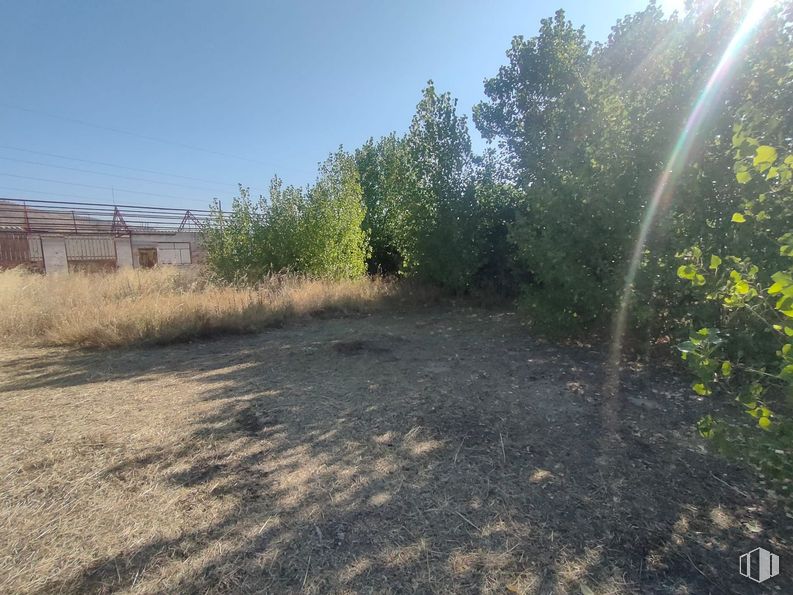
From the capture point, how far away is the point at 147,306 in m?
6.03

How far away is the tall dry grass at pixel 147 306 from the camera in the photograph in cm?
540

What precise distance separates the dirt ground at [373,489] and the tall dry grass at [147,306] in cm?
176

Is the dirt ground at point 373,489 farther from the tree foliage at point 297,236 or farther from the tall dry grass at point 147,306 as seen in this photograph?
the tree foliage at point 297,236

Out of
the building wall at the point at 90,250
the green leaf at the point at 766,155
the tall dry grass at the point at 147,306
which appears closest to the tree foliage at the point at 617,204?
the green leaf at the point at 766,155

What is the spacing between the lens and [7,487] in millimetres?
2088

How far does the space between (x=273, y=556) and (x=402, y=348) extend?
3387 mm

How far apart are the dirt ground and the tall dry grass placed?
1.76 meters

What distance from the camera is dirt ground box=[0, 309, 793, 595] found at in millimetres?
1564

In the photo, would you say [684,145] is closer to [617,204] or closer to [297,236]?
[617,204]

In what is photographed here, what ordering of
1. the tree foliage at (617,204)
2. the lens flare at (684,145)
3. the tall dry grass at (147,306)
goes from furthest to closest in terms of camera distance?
the tall dry grass at (147,306) → the lens flare at (684,145) → the tree foliage at (617,204)

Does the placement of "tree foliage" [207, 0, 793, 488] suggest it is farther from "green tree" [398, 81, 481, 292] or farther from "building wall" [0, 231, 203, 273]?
"building wall" [0, 231, 203, 273]

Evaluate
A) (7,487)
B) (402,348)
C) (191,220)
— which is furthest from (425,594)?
(191,220)

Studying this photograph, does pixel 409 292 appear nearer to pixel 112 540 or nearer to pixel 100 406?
pixel 100 406

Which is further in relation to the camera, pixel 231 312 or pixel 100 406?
pixel 231 312
